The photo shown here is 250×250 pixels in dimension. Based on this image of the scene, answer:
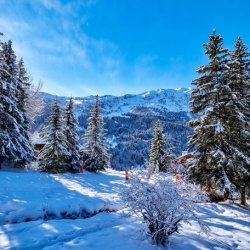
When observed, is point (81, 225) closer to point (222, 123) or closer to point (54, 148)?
point (222, 123)

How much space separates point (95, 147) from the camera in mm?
30547

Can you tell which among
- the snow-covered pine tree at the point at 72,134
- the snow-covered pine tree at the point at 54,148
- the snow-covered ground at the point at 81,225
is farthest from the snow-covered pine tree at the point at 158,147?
the snow-covered ground at the point at 81,225

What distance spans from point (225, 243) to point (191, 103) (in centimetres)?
1206

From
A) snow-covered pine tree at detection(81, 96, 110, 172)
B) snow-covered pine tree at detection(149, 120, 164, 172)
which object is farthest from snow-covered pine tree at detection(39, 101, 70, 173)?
snow-covered pine tree at detection(149, 120, 164, 172)

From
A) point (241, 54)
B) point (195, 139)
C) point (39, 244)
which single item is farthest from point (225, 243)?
point (241, 54)

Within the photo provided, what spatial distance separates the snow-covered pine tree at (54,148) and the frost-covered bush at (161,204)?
1638cm

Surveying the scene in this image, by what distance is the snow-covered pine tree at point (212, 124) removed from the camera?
16.7 meters

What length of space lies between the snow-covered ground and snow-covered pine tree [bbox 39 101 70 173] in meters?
8.56

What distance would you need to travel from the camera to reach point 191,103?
19.4 meters

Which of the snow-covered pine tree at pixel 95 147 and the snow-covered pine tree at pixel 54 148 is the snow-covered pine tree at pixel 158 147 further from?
the snow-covered pine tree at pixel 54 148

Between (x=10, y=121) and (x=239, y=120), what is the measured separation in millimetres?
16553

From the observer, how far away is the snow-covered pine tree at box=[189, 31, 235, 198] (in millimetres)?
16703

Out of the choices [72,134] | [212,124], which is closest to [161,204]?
[212,124]

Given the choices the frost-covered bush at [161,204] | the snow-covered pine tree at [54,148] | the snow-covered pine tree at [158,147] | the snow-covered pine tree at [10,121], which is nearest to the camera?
the frost-covered bush at [161,204]
